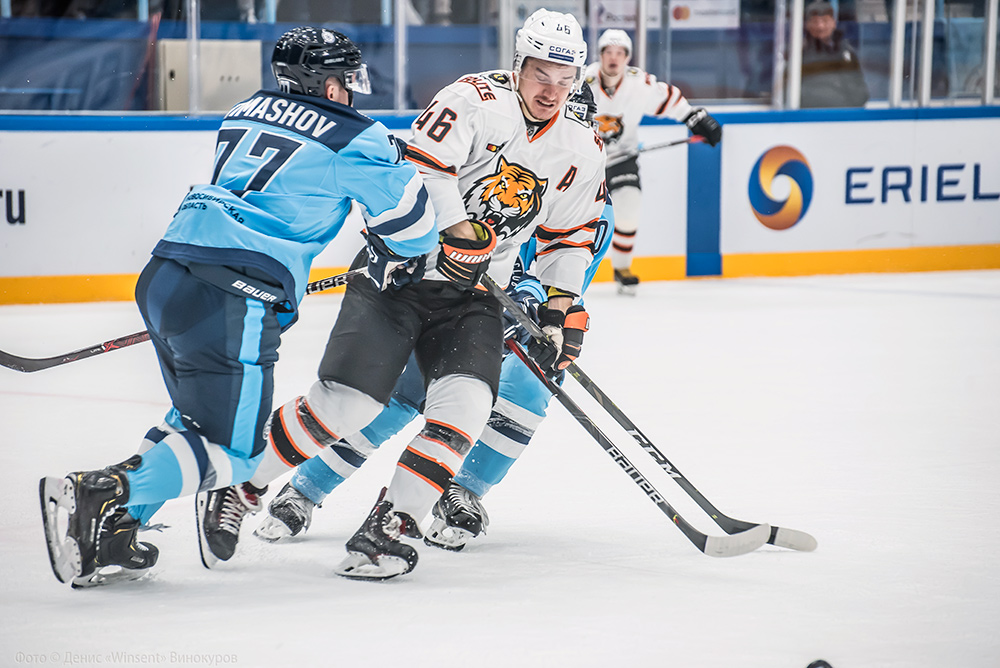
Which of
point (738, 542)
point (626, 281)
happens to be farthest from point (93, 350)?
point (626, 281)

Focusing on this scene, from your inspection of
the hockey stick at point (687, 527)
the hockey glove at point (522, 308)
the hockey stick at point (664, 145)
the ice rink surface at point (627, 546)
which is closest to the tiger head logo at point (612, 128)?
the hockey stick at point (664, 145)

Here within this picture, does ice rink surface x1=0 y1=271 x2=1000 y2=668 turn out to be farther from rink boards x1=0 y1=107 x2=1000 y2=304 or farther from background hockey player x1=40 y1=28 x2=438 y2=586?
rink boards x1=0 y1=107 x2=1000 y2=304

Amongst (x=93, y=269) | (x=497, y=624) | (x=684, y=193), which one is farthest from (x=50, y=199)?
(x=497, y=624)

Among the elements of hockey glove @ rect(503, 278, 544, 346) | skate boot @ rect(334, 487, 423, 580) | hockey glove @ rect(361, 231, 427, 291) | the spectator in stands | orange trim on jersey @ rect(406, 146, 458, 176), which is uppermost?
the spectator in stands

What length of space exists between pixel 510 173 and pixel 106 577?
1.03 m

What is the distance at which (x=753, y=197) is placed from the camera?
640cm

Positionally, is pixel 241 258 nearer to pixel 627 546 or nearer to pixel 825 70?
pixel 627 546

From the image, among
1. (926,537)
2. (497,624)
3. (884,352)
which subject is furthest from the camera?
(884,352)

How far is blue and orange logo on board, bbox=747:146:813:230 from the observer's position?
252 inches

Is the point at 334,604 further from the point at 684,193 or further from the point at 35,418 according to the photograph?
the point at 684,193

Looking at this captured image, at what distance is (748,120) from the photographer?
634 cm

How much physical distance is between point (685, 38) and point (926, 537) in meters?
4.98

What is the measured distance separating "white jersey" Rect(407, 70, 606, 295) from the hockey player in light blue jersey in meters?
0.11

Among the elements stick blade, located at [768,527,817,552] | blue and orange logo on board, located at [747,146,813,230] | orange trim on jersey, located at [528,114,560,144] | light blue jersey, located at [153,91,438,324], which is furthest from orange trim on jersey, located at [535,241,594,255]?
blue and orange logo on board, located at [747,146,813,230]
